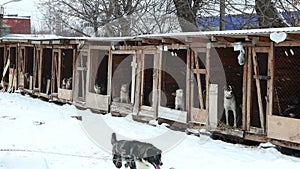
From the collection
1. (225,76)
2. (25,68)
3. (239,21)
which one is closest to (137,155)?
(225,76)

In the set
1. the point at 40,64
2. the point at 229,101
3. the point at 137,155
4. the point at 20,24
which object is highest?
the point at 20,24

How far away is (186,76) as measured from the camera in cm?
1005

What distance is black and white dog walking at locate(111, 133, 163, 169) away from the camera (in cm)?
540

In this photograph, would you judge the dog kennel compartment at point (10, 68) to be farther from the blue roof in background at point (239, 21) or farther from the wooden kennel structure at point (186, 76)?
the blue roof in background at point (239, 21)

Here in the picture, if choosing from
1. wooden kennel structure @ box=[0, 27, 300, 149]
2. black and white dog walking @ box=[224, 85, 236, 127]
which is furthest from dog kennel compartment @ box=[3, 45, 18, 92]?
black and white dog walking @ box=[224, 85, 236, 127]

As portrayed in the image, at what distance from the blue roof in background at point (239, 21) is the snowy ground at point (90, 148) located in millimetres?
7816

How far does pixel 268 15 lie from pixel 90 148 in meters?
11.0

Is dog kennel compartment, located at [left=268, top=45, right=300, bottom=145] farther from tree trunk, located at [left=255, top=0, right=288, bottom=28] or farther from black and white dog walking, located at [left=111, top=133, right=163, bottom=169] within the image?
tree trunk, located at [left=255, top=0, right=288, bottom=28]

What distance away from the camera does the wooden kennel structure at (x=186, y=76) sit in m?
8.17

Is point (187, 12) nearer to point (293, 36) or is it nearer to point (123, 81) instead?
point (123, 81)

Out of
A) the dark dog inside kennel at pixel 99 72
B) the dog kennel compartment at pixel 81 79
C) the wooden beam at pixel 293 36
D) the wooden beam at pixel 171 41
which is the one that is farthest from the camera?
the dog kennel compartment at pixel 81 79

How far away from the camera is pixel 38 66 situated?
1653 centimetres

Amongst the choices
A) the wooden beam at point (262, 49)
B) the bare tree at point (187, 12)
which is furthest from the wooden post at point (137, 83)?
the bare tree at point (187, 12)

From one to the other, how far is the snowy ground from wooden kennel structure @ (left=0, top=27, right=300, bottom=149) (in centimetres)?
46
